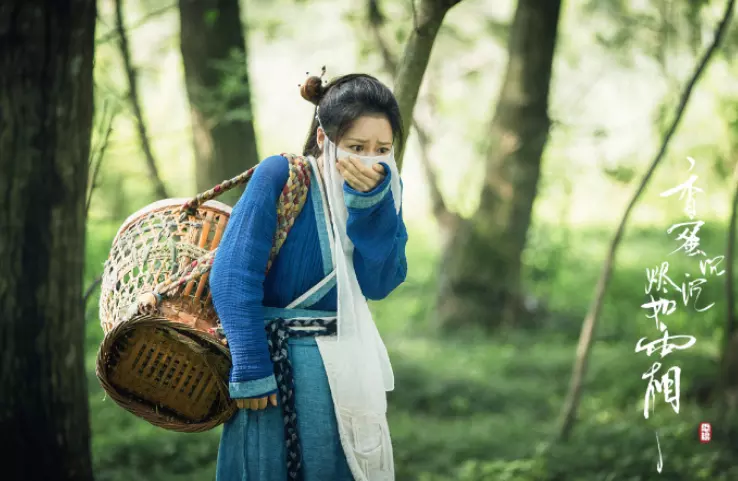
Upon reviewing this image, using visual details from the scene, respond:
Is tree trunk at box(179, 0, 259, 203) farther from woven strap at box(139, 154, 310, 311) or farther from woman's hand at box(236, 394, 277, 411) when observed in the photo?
woman's hand at box(236, 394, 277, 411)

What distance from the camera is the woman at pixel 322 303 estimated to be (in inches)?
89.4

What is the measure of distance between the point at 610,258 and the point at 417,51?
254cm

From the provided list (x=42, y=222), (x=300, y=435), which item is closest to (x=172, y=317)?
(x=300, y=435)

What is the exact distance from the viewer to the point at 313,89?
244 centimetres

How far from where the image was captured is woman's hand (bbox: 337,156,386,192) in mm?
2199

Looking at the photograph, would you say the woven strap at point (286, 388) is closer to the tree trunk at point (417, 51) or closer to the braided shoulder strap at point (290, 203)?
the braided shoulder strap at point (290, 203)

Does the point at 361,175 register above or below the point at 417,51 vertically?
below

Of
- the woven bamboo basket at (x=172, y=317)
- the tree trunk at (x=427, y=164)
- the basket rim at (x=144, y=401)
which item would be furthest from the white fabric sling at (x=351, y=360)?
the tree trunk at (x=427, y=164)

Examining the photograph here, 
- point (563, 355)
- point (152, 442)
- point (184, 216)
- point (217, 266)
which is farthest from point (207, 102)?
point (563, 355)

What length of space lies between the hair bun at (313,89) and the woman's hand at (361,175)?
32cm

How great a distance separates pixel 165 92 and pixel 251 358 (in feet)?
41.0

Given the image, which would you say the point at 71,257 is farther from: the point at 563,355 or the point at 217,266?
the point at 563,355

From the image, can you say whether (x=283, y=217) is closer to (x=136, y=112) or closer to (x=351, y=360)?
(x=351, y=360)

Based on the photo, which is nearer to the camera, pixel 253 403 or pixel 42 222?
pixel 253 403
